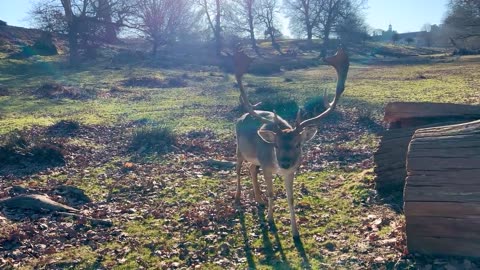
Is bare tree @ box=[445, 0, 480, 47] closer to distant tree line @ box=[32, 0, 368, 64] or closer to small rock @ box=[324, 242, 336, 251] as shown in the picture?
distant tree line @ box=[32, 0, 368, 64]

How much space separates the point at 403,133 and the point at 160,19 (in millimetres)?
54753

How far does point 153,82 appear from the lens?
3759cm

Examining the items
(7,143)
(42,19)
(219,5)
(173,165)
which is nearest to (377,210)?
(173,165)

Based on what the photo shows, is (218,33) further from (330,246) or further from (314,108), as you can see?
(330,246)

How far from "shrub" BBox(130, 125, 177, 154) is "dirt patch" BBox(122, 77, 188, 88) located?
803 inches

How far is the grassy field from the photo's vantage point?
7457 millimetres

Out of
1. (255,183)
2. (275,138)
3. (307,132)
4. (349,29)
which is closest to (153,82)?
(255,183)

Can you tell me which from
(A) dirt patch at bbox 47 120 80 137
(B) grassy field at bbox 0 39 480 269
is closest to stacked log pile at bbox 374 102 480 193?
(B) grassy field at bbox 0 39 480 269

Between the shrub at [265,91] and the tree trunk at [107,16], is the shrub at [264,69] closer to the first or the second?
the shrub at [265,91]

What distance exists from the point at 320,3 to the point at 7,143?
215 ft

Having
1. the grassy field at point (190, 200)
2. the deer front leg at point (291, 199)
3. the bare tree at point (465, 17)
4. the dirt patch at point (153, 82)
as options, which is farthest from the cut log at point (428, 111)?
the bare tree at point (465, 17)

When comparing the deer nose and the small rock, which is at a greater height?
the deer nose

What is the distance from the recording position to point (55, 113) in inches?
895

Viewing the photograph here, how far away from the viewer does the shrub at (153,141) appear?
15.4 metres
